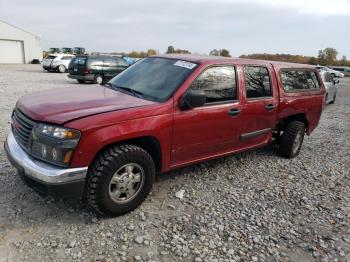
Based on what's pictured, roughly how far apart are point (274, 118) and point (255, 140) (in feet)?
1.68

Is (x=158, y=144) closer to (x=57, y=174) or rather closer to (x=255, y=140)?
(x=57, y=174)

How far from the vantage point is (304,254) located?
3.24 m

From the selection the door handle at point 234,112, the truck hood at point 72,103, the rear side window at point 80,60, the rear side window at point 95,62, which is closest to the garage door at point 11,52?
the rear side window at point 80,60

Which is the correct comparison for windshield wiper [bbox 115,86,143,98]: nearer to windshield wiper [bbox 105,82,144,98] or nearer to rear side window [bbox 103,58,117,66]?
windshield wiper [bbox 105,82,144,98]

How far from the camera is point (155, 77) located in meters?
4.30

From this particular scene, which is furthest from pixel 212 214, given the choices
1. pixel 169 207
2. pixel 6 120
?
pixel 6 120

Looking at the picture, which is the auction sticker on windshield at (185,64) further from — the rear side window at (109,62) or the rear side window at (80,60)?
the rear side window at (109,62)

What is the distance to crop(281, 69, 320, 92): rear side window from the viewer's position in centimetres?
543

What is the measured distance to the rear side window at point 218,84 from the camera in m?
4.15

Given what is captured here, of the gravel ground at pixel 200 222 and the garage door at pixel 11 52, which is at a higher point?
the gravel ground at pixel 200 222

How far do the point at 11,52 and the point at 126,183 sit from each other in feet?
143

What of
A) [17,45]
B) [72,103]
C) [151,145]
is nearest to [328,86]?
[151,145]

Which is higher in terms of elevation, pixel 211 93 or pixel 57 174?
pixel 211 93

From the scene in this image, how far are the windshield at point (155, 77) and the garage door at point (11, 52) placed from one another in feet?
134
